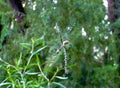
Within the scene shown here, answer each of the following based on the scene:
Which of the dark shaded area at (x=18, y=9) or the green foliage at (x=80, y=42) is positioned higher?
the dark shaded area at (x=18, y=9)

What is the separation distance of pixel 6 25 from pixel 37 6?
1.19 feet

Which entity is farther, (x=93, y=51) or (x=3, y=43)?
(x=3, y=43)

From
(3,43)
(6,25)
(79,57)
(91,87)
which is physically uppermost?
(6,25)

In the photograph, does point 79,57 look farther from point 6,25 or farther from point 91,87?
point 6,25

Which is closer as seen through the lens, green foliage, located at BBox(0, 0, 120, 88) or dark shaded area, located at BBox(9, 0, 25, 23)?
green foliage, located at BBox(0, 0, 120, 88)

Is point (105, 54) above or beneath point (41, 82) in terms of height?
above

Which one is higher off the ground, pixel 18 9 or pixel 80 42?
pixel 18 9

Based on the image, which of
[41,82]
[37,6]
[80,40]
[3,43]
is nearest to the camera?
[41,82]

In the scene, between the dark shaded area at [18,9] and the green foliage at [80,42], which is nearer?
the green foliage at [80,42]

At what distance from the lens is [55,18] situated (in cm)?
176

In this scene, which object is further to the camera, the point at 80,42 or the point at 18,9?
the point at 18,9

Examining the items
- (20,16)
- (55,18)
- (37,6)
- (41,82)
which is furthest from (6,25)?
(41,82)

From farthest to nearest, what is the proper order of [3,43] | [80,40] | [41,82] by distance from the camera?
[3,43] → [80,40] → [41,82]

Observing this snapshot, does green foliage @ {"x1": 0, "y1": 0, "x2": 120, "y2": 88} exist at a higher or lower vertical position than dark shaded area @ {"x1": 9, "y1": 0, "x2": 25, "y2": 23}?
lower
